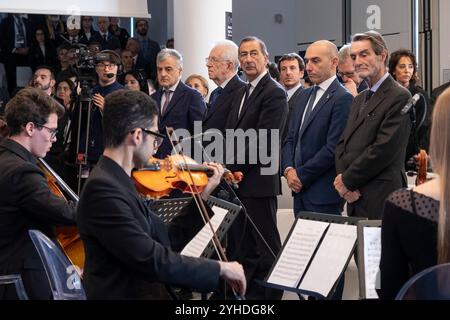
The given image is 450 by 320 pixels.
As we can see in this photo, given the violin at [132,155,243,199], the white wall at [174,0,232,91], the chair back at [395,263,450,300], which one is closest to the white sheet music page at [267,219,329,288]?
the violin at [132,155,243,199]

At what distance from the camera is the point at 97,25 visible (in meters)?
10.2

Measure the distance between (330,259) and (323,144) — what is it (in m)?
1.78

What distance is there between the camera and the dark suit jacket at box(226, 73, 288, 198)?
16.9 feet

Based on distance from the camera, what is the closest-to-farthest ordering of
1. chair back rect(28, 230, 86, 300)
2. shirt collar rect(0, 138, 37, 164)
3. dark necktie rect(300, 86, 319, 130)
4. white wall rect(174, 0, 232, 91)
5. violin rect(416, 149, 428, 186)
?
1. chair back rect(28, 230, 86, 300)
2. shirt collar rect(0, 138, 37, 164)
3. violin rect(416, 149, 428, 186)
4. dark necktie rect(300, 86, 319, 130)
5. white wall rect(174, 0, 232, 91)

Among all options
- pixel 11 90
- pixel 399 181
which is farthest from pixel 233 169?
pixel 11 90

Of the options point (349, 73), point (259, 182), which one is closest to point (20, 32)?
point (349, 73)

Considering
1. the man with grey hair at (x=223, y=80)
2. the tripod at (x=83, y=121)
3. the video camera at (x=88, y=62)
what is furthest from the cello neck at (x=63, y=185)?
the video camera at (x=88, y=62)

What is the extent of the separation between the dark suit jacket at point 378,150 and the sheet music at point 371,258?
4.71 feet

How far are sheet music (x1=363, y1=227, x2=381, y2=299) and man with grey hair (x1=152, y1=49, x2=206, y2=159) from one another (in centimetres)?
285

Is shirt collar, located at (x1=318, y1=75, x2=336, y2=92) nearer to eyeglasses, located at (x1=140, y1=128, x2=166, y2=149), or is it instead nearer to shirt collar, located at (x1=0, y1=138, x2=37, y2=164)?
shirt collar, located at (x1=0, y1=138, x2=37, y2=164)

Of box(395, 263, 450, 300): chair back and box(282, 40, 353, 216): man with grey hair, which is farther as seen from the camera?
box(282, 40, 353, 216): man with grey hair

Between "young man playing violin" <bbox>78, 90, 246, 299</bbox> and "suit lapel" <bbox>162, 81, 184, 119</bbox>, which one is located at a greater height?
"suit lapel" <bbox>162, 81, 184, 119</bbox>

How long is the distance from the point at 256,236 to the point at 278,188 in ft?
1.05

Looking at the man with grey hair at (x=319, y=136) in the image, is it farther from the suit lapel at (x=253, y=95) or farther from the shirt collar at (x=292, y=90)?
the shirt collar at (x=292, y=90)
